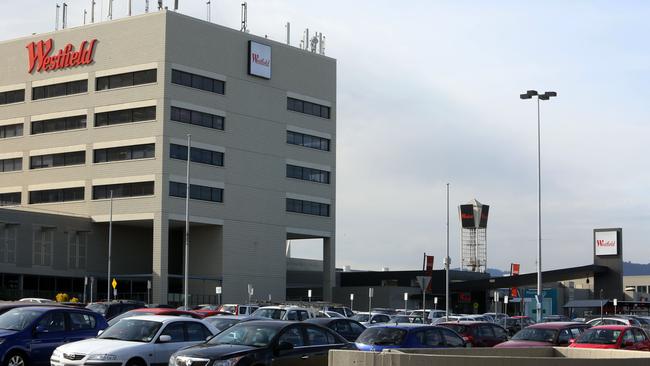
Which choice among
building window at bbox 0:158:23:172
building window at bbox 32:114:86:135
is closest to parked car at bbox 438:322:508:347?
building window at bbox 32:114:86:135

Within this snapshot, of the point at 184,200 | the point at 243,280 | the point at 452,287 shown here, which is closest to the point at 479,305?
the point at 452,287

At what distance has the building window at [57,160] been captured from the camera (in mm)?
78875

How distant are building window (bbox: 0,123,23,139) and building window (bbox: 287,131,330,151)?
857 inches

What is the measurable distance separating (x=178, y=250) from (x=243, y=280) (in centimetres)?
747

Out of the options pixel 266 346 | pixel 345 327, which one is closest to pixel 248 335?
pixel 266 346

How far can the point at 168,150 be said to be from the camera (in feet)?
248

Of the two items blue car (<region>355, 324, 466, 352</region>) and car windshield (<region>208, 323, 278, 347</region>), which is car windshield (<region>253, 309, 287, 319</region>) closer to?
blue car (<region>355, 324, 466, 352</region>)

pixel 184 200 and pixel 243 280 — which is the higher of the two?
pixel 184 200

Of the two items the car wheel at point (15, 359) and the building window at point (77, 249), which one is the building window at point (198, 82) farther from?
the car wheel at point (15, 359)

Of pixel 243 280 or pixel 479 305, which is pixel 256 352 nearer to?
pixel 243 280

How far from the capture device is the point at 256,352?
1941 centimetres

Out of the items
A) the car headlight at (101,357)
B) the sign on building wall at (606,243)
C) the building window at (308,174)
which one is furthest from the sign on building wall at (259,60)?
the car headlight at (101,357)

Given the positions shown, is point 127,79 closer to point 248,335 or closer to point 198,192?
point 198,192

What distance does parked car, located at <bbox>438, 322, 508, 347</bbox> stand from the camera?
30.3 m
